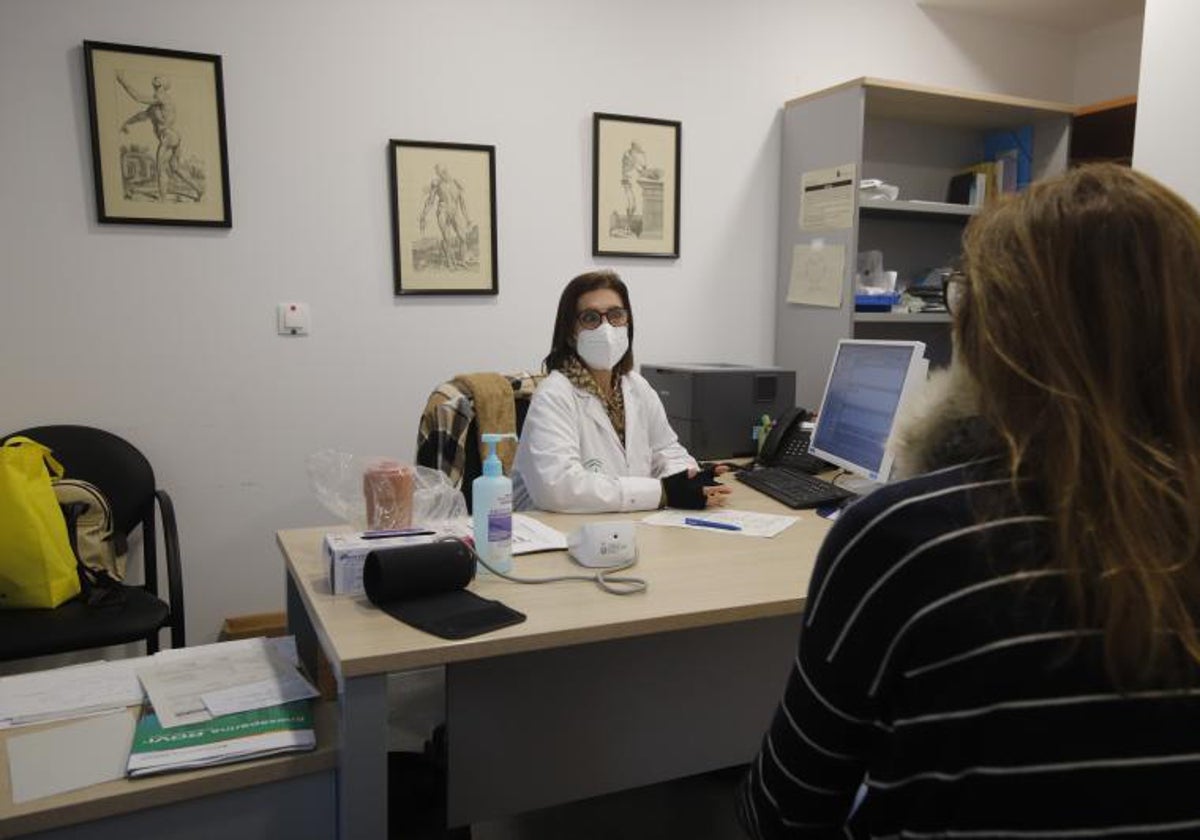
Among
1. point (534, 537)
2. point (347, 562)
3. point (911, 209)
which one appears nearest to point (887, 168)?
point (911, 209)

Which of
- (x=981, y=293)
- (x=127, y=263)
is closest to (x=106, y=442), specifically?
(x=127, y=263)

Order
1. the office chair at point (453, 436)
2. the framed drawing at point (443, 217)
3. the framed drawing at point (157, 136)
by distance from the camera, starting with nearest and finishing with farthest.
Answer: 1. the office chair at point (453, 436)
2. the framed drawing at point (157, 136)
3. the framed drawing at point (443, 217)

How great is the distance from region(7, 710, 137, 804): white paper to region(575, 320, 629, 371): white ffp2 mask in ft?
4.39

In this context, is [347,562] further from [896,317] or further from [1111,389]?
[896,317]

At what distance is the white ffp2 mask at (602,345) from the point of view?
2166mm

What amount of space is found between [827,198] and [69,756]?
2913mm

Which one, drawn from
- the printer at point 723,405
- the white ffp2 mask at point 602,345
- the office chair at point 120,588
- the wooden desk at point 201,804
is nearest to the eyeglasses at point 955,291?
the wooden desk at point 201,804

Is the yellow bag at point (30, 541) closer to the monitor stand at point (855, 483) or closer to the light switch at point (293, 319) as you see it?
the light switch at point (293, 319)

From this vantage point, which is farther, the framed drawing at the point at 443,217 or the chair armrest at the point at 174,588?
the framed drawing at the point at 443,217

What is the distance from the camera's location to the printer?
257 centimetres

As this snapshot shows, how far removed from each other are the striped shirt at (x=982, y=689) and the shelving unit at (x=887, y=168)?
2.52 meters

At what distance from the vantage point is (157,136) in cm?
246

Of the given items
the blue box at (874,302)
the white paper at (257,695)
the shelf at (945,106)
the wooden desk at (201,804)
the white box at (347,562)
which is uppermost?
the shelf at (945,106)

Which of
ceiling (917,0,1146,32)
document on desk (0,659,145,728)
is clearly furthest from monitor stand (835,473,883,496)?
ceiling (917,0,1146,32)
